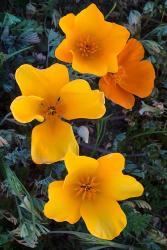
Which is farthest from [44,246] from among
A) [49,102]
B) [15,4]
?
[15,4]

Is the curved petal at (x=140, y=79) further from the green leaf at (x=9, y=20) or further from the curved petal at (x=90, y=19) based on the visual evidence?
the green leaf at (x=9, y=20)

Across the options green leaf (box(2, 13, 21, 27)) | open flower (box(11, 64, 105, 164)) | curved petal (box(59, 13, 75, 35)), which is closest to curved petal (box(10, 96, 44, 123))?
open flower (box(11, 64, 105, 164))

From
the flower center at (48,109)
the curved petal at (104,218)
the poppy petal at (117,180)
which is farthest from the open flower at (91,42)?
the curved petal at (104,218)

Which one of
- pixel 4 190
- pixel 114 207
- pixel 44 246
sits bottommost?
pixel 44 246

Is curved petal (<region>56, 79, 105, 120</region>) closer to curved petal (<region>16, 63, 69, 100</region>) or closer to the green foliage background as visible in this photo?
curved petal (<region>16, 63, 69, 100</region>)

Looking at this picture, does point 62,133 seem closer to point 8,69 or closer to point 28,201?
point 28,201

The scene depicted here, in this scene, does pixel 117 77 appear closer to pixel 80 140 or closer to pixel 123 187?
pixel 80 140

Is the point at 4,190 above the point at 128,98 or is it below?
below
